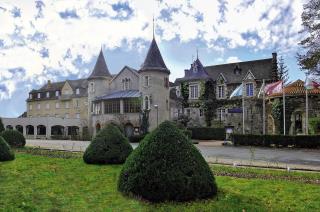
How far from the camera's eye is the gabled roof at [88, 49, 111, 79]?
53.2 m

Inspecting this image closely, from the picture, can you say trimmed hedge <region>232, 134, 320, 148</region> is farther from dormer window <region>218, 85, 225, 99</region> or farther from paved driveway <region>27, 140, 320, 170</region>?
dormer window <region>218, 85, 225, 99</region>

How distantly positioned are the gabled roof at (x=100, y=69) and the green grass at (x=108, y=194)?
1641 inches

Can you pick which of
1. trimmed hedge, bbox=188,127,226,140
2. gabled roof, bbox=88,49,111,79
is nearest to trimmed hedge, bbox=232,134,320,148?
trimmed hedge, bbox=188,127,226,140

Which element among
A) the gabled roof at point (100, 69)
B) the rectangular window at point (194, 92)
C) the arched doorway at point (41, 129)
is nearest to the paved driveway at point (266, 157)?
the rectangular window at point (194, 92)

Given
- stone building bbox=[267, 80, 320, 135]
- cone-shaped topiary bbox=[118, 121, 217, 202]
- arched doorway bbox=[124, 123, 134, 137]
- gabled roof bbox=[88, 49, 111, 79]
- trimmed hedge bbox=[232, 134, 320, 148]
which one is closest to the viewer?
cone-shaped topiary bbox=[118, 121, 217, 202]

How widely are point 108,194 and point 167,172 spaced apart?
1.90 meters

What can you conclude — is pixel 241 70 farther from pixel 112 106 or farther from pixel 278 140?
pixel 278 140

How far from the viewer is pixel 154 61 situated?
46.3 meters

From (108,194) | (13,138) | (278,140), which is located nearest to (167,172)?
(108,194)

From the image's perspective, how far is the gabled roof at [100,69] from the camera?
175ft

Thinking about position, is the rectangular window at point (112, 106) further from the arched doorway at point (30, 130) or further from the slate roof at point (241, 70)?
the arched doorway at point (30, 130)

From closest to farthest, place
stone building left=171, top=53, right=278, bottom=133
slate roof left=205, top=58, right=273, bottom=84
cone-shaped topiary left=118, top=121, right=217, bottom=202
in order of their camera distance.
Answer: cone-shaped topiary left=118, top=121, right=217, bottom=202
stone building left=171, top=53, right=278, bottom=133
slate roof left=205, top=58, right=273, bottom=84

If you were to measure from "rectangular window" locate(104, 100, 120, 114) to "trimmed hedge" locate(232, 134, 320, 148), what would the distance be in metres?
21.7

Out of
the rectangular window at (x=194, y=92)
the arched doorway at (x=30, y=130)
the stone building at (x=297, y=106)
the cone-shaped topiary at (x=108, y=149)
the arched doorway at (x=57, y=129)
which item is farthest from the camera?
the arched doorway at (x=57, y=129)
